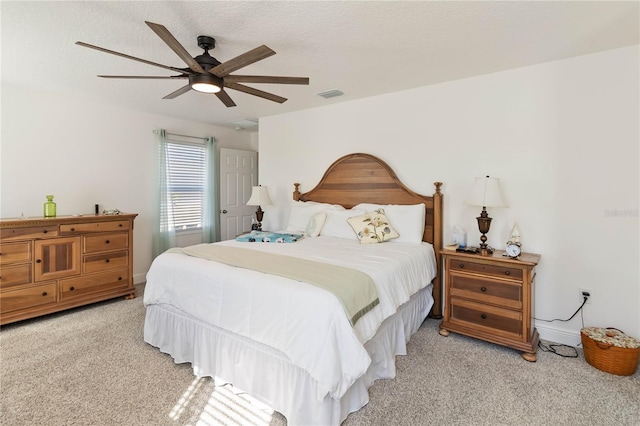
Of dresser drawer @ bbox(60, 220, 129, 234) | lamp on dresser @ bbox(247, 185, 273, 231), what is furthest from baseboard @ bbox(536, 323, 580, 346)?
dresser drawer @ bbox(60, 220, 129, 234)

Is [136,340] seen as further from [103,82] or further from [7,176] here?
[103,82]

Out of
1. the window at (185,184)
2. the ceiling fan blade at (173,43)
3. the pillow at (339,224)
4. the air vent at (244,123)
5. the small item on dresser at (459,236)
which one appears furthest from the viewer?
the air vent at (244,123)

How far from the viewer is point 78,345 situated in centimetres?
265

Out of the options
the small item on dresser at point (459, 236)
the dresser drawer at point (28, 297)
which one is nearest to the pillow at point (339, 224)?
the small item on dresser at point (459, 236)

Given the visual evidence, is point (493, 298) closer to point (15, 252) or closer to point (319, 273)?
point (319, 273)

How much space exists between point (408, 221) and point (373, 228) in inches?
14.8

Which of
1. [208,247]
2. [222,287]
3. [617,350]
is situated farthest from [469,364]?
[208,247]

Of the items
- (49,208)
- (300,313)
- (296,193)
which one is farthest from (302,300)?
(49,208)

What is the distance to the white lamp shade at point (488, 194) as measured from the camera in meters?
2.67

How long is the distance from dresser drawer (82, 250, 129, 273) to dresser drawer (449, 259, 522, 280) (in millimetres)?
3726

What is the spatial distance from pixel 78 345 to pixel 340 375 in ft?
7.95

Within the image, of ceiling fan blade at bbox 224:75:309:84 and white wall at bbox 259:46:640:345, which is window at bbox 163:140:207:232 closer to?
ceiling fan blade at bbox 224:75:309:84

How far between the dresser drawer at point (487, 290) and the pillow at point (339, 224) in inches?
44.2

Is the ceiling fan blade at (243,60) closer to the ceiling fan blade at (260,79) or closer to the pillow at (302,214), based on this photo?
the ceiling fan blade at (260,79)
